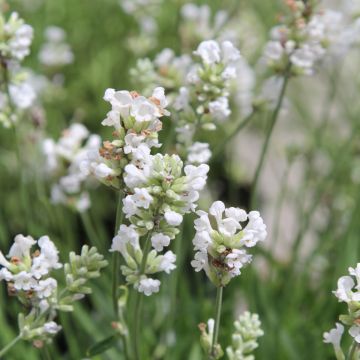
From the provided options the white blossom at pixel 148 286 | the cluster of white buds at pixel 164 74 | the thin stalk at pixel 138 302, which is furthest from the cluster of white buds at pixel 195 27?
the white blossom at pixel 148 286

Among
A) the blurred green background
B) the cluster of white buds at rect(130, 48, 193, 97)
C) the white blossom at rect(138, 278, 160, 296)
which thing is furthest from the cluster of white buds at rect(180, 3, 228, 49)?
the white blossom at rect(138, 278, 160, 296)

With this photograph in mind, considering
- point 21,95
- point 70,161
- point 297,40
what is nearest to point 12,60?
point 21,95

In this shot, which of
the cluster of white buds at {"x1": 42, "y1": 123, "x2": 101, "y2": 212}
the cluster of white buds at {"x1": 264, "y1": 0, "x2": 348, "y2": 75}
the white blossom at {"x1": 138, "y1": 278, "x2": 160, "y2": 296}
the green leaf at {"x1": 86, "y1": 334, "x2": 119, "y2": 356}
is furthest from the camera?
the cluster of white buds at {"x1": 42, "y1": 123, "x2": 101, "y2": 212}

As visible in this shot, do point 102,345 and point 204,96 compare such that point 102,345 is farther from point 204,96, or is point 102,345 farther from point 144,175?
point 204,96

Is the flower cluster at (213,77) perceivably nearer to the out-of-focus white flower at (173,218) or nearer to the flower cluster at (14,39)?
the flower cluster at (14,39)

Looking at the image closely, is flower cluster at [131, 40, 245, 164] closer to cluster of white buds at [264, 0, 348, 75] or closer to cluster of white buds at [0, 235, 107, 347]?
cluster of white buds at [264, 0, 348, 75]

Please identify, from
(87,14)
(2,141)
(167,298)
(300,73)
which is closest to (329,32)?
(300,73)

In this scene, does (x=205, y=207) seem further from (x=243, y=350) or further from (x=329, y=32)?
(x=243, y=350)
